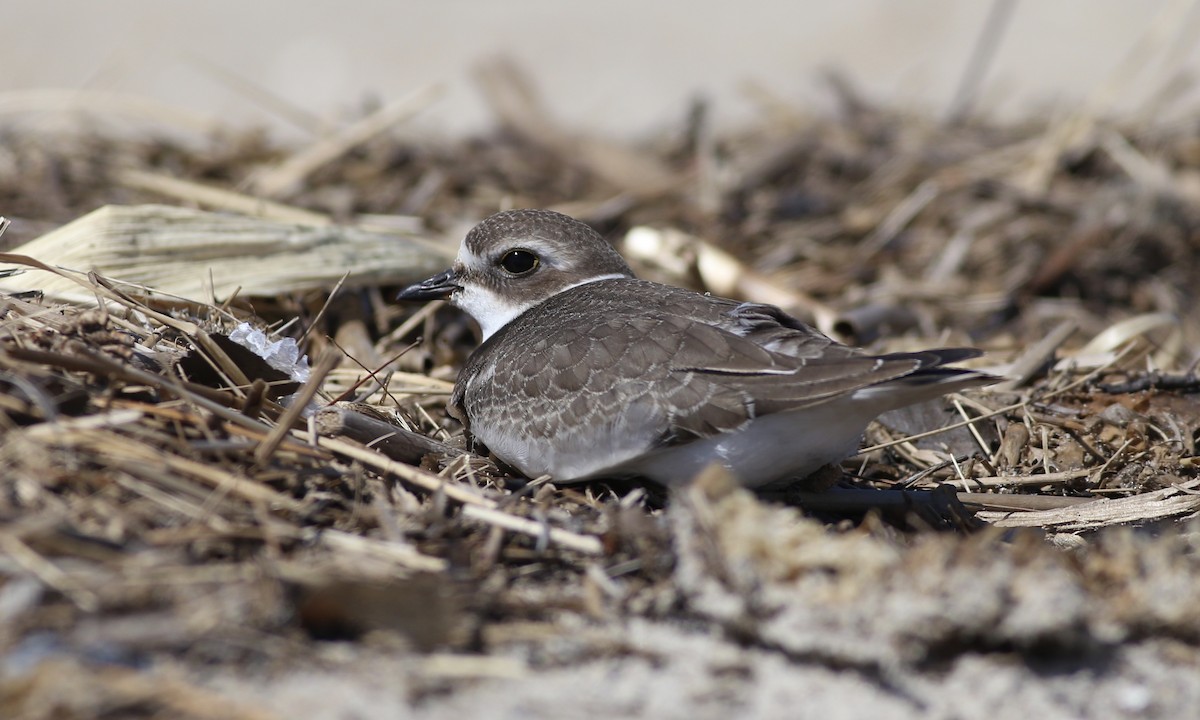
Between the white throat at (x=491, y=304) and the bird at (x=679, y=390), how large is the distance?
449 mm

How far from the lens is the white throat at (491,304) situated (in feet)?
14.5

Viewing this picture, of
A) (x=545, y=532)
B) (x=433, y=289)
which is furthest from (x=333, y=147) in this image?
(x=545, y=532)

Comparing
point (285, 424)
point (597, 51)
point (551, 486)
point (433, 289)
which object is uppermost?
point (597, 51)

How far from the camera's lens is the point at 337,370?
173 inches

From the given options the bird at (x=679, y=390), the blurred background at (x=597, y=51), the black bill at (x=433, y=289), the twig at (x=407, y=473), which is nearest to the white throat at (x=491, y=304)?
the black bill at (x=433, y=289)

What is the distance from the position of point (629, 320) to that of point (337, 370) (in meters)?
1.35

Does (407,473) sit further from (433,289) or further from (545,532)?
(433,289)

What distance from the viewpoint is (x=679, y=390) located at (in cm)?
332

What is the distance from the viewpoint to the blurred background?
8539 mm

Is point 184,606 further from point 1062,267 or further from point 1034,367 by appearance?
point 1062,267

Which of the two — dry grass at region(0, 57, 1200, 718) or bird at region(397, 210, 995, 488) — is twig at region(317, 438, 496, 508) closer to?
dry grass at region(0, 57, 1200, 718)

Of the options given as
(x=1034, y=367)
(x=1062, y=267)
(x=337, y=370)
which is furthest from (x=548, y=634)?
(x=1062, y=267)

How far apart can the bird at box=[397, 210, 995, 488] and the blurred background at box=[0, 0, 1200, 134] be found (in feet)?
14.5

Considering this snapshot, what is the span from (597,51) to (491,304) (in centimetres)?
553
